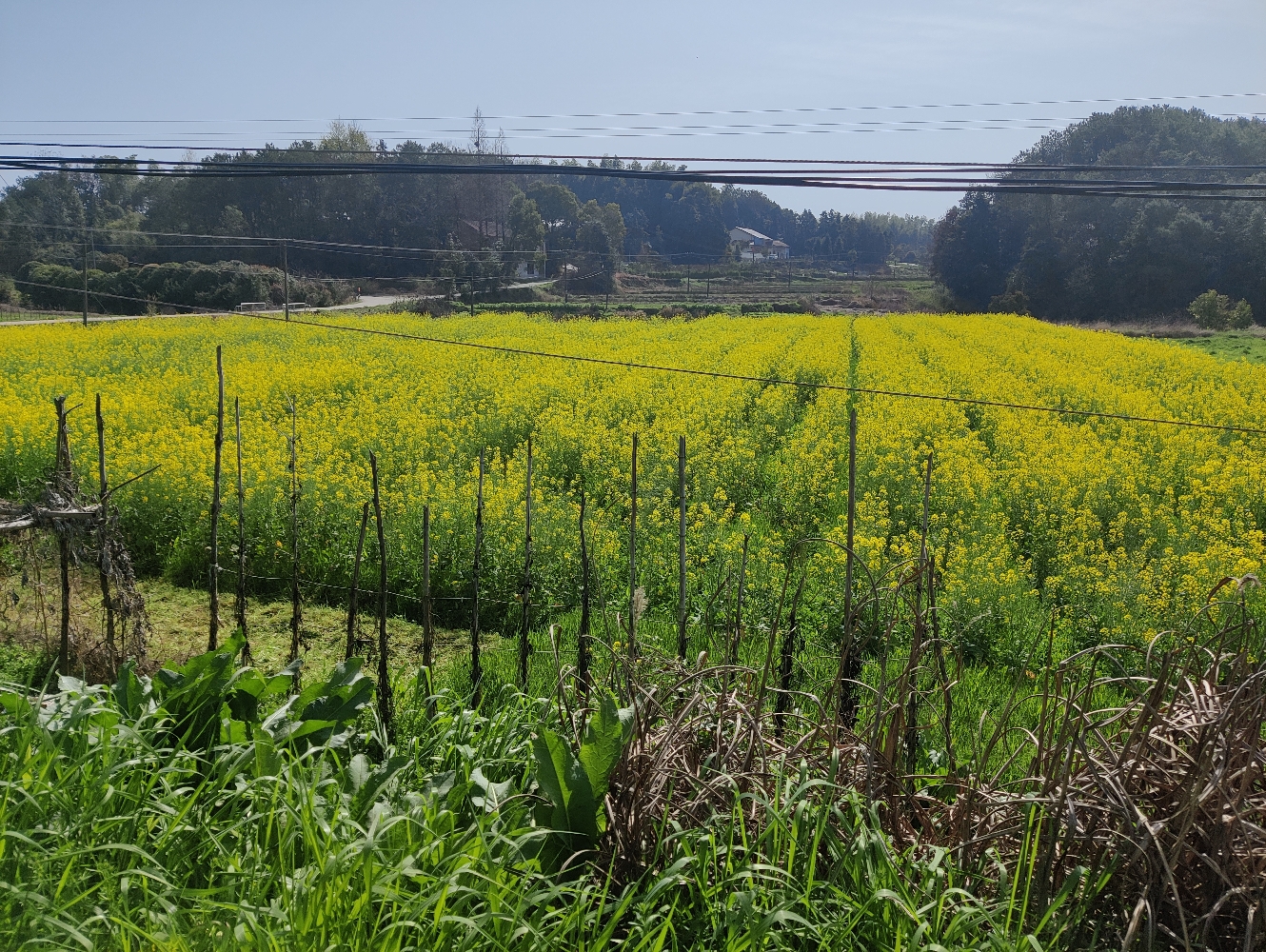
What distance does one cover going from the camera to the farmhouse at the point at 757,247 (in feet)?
313

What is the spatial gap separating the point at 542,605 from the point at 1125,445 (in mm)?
8508

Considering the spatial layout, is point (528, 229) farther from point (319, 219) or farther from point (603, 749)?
point (603, 749)

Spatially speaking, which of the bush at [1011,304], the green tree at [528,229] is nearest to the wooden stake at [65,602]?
the bush at [1011,304]

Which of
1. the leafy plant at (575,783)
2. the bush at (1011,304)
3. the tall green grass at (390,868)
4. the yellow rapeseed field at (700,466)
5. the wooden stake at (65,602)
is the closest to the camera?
the tall green grass at (390,868)

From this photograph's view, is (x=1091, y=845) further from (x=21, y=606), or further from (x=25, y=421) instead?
(x=25, y=421)

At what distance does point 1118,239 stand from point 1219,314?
35.1ft

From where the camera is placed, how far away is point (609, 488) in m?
9.88

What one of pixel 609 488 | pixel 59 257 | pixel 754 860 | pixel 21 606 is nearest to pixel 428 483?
pixel 609 488

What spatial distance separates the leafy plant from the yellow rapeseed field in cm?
324

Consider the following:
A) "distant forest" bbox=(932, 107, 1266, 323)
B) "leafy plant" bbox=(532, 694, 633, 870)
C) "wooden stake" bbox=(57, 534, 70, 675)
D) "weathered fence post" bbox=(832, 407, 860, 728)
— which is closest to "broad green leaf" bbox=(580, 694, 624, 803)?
"leafy plant" bbox=(532, 694, 633, 870)

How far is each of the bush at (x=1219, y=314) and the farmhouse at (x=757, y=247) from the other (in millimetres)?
53598

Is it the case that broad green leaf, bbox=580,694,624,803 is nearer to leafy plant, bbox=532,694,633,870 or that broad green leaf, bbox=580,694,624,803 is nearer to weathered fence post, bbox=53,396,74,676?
leafy plant, bbox=532,694,633,870

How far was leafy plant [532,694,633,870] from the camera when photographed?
274 centimetres

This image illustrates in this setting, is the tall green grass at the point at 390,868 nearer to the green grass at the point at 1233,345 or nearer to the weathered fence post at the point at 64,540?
the weathered fence post at the point at 64,540
